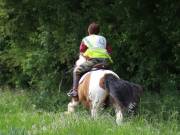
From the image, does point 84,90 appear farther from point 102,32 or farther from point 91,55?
point 102,32

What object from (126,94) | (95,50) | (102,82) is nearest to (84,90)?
(102,82)

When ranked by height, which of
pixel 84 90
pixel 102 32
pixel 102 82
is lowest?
pixel 84 90

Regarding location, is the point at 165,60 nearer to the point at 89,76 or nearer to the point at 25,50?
the point at 89,76

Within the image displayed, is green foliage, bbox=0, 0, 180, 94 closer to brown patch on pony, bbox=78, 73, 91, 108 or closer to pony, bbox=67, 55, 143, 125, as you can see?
brown patch on pony, bbox=78, 73, 91, 108

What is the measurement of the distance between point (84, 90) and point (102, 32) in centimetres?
544

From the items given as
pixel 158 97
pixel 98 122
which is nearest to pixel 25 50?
pixel 158 97

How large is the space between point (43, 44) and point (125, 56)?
12.5 ft

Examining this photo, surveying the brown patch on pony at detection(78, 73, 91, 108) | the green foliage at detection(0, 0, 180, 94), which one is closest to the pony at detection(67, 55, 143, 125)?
the brown patch on pony at detection(78, 73, 91, 108)

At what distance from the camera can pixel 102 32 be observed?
17750mm

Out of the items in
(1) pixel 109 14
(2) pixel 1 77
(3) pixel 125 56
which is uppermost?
(1) pixel 109 14

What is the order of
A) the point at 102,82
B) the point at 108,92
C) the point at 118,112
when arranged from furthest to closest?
the point at 102,82 → the point at 108,92 → the point at 118,112

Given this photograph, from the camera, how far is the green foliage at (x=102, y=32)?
1656 cm

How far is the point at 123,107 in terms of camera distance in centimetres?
1132

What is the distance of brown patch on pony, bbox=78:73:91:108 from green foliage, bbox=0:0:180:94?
3.93m
